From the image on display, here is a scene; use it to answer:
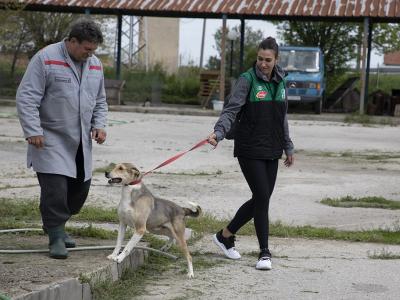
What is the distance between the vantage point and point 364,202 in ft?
35.1

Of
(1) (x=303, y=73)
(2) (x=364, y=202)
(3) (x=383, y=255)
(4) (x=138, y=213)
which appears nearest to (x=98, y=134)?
(4) (x=138, y=213)

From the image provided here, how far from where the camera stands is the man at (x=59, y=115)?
6.24m

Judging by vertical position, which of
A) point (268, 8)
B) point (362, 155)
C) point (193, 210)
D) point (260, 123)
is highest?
point (268, 8)

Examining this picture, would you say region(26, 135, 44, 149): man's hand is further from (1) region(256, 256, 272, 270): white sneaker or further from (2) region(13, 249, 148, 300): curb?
(1) region(256, 256, 272, 270): white sneaker

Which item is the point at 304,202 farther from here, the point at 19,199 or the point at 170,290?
the point at 170,290

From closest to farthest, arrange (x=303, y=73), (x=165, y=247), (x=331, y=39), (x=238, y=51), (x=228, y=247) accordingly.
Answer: (x=165, y=247) → (x=228, y=247) → (x=303, y=73) → (x=331, y=39) → (x=238, y=51)

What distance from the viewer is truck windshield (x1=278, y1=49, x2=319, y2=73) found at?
30.5 metres

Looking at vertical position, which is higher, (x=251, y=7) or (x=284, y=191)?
(x=251, y=7)

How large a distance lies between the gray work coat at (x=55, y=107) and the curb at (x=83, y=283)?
0.81 metres

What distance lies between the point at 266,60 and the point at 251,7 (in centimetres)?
2478

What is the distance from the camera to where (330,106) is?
3431 centimetres

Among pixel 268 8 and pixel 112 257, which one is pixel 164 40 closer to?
pixel 268 8

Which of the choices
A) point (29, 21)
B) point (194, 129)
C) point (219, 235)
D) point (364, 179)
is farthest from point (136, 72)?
point (219, 235)

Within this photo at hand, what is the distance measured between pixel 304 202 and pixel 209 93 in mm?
23930
